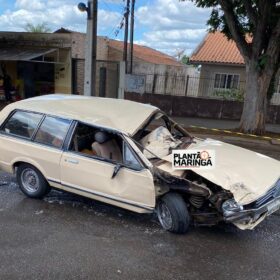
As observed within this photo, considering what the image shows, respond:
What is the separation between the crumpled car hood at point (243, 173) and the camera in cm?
437

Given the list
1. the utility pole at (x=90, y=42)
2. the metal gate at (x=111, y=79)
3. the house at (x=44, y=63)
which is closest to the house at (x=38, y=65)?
the house at (x=44, y=63)

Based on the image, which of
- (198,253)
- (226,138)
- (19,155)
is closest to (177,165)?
(198,253)

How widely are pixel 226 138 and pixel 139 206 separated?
22.6ft

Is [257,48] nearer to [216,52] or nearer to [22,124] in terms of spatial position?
[22,124]

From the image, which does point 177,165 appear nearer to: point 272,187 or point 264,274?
point 272,187

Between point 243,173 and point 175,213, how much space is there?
947mm

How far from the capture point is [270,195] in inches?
180

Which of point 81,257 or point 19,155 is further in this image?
point 19,155

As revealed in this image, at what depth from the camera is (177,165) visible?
4703mm

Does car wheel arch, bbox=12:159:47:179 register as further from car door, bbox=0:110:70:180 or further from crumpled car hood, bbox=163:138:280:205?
crumpled car hood, bbox=163:138:280:205

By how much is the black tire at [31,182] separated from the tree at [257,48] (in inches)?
301

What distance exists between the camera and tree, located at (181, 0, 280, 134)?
36.3 ft

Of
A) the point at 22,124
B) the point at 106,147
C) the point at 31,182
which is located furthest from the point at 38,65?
the point at 106,147

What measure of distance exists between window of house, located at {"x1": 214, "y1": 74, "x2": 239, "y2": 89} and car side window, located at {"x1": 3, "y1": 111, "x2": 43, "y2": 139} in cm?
1821
